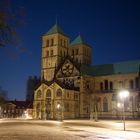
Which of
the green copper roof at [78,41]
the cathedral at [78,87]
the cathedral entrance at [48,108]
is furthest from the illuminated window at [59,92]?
the green copper roof at [78,41]

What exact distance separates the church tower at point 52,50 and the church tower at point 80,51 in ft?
18.0

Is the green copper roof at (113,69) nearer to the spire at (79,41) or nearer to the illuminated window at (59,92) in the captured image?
the illuminated window at (59,92)

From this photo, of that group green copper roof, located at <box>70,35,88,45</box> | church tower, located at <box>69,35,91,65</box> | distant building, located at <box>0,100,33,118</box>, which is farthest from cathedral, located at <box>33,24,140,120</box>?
distant building, located at <box>0,100,33,118</box>

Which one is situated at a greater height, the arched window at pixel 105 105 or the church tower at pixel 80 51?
the church tower at pixel 80 51

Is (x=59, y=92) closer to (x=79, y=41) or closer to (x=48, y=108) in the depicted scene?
(x=48, y=108)

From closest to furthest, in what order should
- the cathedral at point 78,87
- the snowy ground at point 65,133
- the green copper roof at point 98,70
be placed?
1. the snowy ground at point 65,133
2. the cathedral at point 78,87
3. the green copper roof at point 98,70

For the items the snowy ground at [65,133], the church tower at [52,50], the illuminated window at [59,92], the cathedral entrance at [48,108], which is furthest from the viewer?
the church tower at [52,50]

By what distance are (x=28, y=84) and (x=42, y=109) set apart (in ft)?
189

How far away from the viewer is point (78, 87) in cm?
8862

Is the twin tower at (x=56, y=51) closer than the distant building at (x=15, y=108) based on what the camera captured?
Yes

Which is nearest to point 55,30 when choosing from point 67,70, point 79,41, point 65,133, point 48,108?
point 79,41

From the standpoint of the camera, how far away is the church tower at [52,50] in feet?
321

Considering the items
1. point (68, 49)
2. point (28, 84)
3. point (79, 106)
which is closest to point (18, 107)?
point (28, 84)

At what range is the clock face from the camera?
299ft
